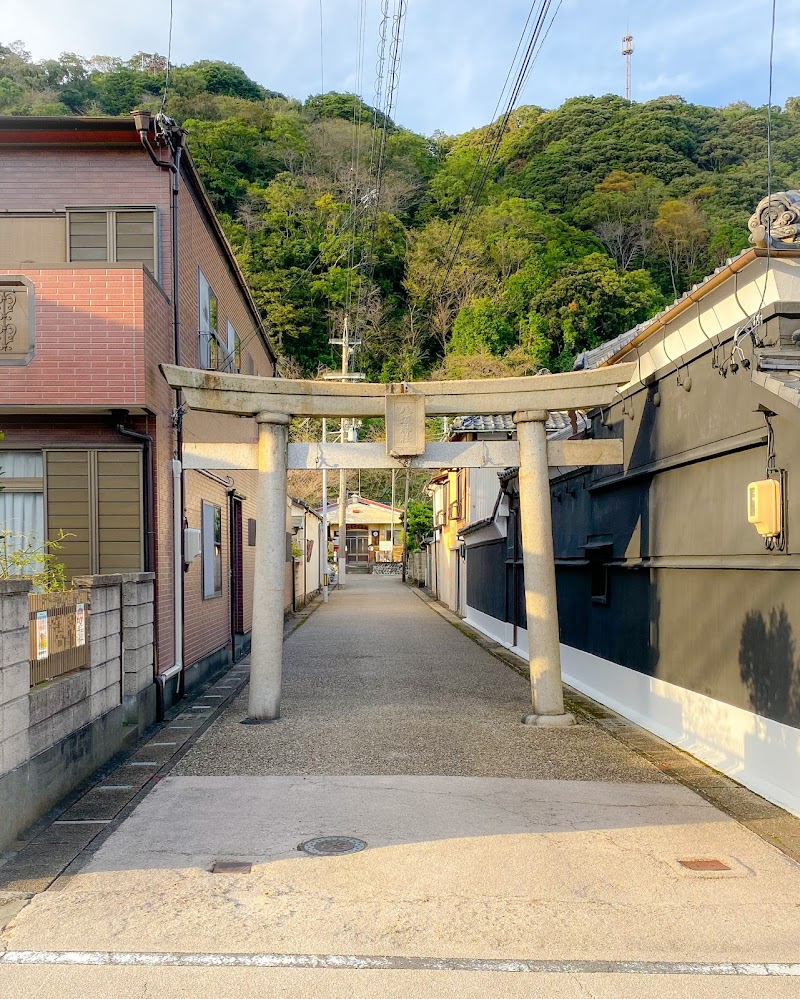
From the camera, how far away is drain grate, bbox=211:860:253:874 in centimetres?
532

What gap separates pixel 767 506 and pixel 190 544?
7139 millimetres

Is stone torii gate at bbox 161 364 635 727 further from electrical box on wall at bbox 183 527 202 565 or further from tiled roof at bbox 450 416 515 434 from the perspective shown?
tiled roof at bbox 450 416 515 434

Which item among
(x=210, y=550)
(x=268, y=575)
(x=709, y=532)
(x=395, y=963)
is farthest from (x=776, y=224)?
(x=210, y=550)

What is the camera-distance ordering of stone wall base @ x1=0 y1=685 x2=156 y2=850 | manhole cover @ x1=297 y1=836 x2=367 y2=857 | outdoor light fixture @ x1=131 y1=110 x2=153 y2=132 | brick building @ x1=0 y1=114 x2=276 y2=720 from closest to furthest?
1. manhole cover @ x1=297 y1=836 x2=367 y2=857
2. stone wall base @ x1=0 y1=685 x2=156 y2=850
3. brick building @ x1=0 y1=114 x2=276 y2=720
4. outdoor light fixture @ x1=131 y1=110 x2=153 y2=132

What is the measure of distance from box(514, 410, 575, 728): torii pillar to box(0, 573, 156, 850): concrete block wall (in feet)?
14.0

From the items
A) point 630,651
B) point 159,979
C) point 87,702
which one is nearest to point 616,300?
point 630,651

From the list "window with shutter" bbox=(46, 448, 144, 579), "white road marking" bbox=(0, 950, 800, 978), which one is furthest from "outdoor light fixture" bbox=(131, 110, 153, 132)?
"white road marking" bbox=(0, 950, 800, 978)

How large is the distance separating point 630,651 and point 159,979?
25.7 ft

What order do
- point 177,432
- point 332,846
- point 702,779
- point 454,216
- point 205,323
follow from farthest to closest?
point 454,216 → point 205,323 → point 177,432 → point 702,779 → point 332,846

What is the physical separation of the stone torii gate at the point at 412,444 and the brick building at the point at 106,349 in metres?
0.72

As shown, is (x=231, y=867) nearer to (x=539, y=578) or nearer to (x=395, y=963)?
(x=395, y=963)

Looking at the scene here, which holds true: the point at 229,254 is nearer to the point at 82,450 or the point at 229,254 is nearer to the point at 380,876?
the point at 82,450

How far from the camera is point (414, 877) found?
518cm

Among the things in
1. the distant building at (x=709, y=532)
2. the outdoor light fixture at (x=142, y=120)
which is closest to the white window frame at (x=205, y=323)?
the outdoor light fixture at (x=142, y=120)
